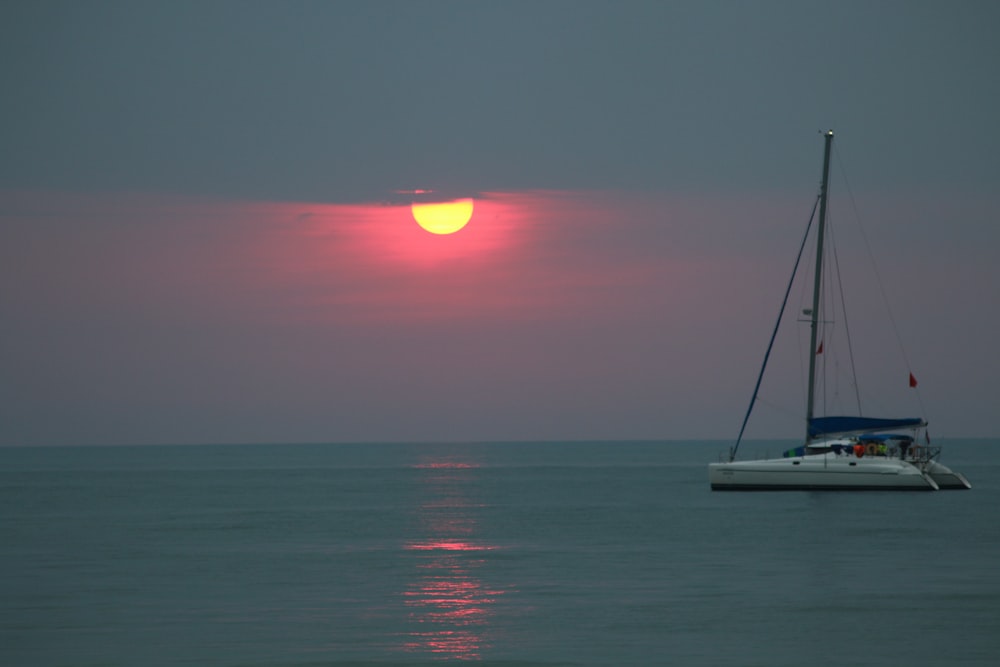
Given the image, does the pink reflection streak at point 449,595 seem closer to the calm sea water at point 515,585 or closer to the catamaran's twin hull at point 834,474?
the calm sea water at point 515,585

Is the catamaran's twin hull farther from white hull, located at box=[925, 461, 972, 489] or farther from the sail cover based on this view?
white hull, located at box=[925, 461, 972, 489]

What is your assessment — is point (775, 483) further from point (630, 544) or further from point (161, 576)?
point (161, 576)

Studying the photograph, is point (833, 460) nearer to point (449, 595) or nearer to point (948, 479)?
point (948, 479)

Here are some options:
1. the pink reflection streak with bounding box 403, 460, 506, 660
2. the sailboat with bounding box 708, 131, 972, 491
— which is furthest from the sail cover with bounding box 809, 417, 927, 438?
the pink reflection streak with bounding box 403, 460, 506, 660

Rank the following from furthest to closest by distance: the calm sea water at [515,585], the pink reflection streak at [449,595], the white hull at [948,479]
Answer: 1. the white hull at [948,479]
2. the pink reflection streak at [449,595]
3. the calm sea water at [515,585]

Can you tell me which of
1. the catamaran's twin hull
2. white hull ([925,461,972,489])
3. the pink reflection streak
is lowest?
the pink reflection streak

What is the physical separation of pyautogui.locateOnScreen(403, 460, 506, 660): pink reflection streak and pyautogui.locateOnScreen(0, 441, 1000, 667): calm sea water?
121mm

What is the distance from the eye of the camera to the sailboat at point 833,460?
7125 cm

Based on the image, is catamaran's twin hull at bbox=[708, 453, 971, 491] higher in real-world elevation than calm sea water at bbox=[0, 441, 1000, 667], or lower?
higher

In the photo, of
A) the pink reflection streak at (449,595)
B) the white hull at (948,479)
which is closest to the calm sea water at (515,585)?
the pink reflection streak at (449,595)

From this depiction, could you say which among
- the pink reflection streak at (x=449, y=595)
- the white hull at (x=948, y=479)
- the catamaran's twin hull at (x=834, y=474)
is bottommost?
the pink reflection streak at (x=449, y=595)

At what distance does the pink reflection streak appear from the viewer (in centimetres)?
3095

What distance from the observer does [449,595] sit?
39344 millimetres

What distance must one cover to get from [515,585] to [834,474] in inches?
1366
